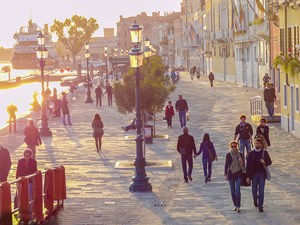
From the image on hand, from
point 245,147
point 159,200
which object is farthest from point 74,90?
point 159,200

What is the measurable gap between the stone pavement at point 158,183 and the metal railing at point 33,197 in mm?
345

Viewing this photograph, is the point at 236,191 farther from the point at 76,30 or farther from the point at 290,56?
the point at 76,30

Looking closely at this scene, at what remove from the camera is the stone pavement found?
18.4 metres

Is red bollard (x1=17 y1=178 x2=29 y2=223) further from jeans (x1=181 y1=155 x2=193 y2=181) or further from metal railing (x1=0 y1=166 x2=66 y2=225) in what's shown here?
jeans (x1=181 y1=155 x2=193 y2=181)

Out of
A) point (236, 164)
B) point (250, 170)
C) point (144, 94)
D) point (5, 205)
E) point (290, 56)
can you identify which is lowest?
point (5, 205)

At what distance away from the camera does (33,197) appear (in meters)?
17.4

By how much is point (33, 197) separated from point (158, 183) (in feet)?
22.3

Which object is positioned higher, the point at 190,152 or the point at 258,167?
the point at 258,167

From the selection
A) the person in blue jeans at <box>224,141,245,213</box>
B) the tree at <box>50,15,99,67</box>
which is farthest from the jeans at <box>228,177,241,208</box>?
the tree at <box>50,15,99,67</box>

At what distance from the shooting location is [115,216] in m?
18.6

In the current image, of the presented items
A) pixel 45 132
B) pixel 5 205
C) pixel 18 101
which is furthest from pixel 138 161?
pixel 18 101

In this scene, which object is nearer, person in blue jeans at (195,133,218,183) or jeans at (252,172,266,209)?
jeans at (252,172,266,209)

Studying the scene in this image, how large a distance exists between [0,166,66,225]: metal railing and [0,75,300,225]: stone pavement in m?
0.34

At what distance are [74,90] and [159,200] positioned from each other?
54600mm
